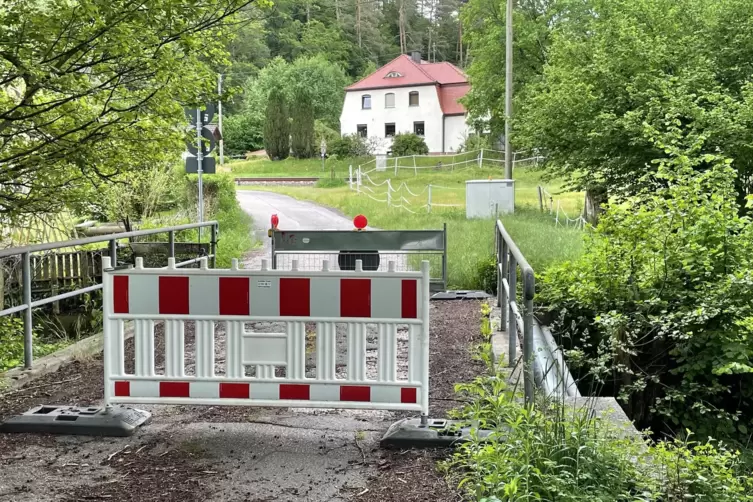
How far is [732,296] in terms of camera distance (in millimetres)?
6828

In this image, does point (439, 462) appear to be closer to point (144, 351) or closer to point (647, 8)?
point (144, 351)

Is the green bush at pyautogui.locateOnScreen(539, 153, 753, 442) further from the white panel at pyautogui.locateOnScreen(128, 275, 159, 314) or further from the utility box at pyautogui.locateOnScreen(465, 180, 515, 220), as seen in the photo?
the utility box at pyautogui.locateOnScreen(465, 180, 515, 220)

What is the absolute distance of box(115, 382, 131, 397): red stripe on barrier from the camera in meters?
4.70

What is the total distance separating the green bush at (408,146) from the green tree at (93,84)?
180 feet

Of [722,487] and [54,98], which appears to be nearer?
[722,487]

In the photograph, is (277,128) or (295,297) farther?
(277,128)

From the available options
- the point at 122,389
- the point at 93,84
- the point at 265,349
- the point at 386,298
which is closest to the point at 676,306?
the point at 386,298

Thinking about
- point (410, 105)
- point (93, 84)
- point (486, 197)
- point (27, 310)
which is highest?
point (410, 105)

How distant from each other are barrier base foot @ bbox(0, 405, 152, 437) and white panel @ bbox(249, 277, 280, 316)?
3.49 ft

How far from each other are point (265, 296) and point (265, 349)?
33cm

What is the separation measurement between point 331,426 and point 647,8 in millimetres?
17563

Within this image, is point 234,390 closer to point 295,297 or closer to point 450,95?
point 295,297

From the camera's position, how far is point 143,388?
15.4 ft

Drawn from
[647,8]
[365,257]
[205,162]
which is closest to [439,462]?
[365,257]
